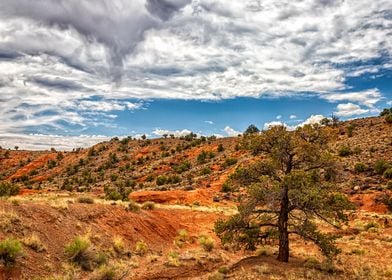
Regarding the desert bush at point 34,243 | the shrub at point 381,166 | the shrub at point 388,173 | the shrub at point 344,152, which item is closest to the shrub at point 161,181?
the shrub at point 344,152

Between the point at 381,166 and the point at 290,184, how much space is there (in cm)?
3667

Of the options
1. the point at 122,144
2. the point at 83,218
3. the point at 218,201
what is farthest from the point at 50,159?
the point at 83,218

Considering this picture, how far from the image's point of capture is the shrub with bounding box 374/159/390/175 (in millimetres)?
48594

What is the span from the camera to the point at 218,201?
48.4 meters

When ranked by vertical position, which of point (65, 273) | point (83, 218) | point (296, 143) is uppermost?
point (296, 143)

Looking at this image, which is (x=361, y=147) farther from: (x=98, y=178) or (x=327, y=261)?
(x=98, y=178)

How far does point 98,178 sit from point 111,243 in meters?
59.1

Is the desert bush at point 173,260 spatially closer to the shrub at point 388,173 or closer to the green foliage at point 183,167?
the shrub at point 388,173

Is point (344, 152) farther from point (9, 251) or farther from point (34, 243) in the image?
point (9, 251)

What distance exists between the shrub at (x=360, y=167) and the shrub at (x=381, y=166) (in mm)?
1540

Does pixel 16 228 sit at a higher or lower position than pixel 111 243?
higher

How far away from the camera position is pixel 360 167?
50.6 meters

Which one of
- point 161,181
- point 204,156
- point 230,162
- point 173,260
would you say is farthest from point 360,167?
Answer: point 173,260

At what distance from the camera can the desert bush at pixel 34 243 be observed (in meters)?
16.6
